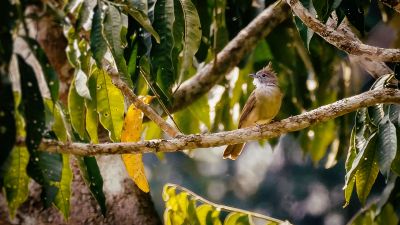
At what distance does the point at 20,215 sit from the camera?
135 inches

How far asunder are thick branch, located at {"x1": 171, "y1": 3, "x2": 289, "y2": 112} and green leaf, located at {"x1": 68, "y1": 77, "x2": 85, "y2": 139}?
3.70 feet

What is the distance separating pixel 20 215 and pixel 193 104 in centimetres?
141

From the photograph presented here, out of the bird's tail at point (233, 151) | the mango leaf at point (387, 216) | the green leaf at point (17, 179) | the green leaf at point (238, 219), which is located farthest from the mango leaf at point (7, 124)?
the mango leaf at point (387, 216)

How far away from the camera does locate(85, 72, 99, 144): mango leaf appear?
3.09 metres

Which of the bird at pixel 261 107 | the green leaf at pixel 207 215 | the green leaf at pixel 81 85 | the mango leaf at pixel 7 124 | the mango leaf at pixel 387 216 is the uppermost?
the mango leaf at pixel 7 124

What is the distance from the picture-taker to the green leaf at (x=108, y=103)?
3102 millimetres

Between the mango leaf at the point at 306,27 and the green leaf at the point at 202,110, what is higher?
the mango leaf at the point at 306,27

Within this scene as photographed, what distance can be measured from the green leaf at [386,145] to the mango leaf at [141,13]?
36.5 inches

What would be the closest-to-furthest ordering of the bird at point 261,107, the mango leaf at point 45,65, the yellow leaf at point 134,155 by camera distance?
the mango leaf at point 45,65 → the yellow leaf at point 134,155 → the bird at point 261,107

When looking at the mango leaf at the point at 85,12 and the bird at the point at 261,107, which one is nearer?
the mango leaf at the point at 85,12

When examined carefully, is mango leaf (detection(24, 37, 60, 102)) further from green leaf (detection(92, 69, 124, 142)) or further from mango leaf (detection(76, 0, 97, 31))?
green leaf (detection(92, 69, 124, 142))

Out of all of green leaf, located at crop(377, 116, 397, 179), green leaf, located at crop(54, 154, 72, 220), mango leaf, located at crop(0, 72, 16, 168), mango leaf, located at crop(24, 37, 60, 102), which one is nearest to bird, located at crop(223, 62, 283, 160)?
green leaf, located at crop(377, 116, 397, 179)

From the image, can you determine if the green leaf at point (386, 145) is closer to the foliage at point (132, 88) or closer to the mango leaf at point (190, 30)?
the foliage at point (132, 88)

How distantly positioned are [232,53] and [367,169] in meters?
1.60
